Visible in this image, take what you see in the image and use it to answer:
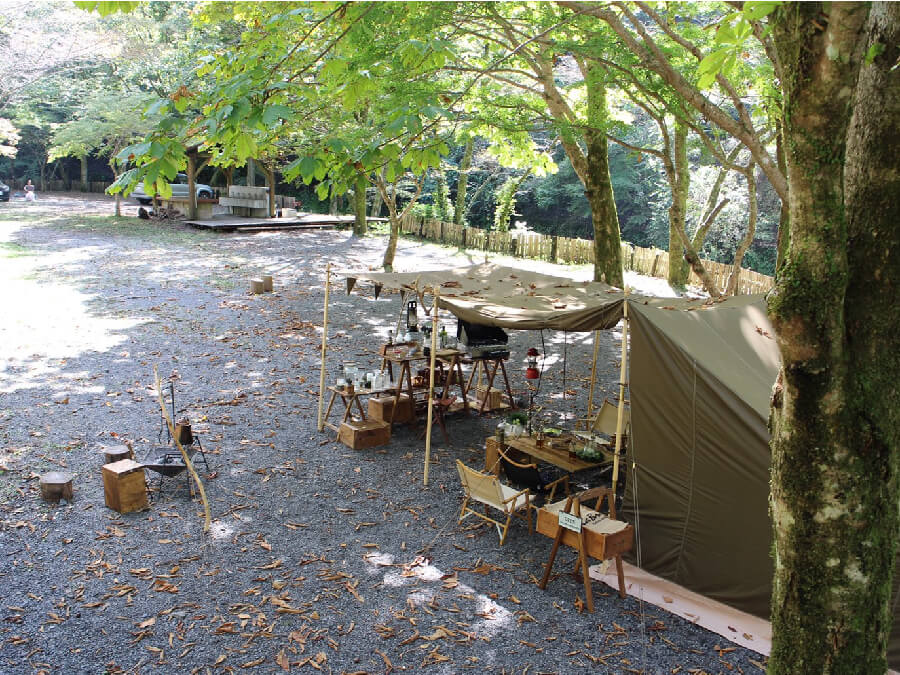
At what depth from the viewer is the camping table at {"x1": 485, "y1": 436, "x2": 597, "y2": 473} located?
671cm

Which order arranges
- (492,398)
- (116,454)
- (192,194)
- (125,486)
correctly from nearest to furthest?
(125,486)
(116,454)
(492,398)
(192,194)

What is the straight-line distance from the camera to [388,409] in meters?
8.88

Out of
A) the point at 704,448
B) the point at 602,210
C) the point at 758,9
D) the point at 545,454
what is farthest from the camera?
the point at 602,210

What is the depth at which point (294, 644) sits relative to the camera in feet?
15.9

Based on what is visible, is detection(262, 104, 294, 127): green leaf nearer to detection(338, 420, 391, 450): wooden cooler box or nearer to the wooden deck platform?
detection(338, 420, 391, 450): wooden cooler box

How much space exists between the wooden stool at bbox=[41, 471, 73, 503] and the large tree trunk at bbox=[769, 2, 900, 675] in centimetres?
622

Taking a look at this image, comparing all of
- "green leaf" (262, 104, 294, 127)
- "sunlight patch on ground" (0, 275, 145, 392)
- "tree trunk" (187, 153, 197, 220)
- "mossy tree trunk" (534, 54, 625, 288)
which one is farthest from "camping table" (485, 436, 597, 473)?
"tree trunk" (187, 153, 197, 220)

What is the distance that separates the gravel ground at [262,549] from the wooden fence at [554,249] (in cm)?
1075

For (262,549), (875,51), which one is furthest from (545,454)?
(875,51)

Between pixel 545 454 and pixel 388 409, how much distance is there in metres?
2.63

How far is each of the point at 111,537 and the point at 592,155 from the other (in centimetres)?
1162

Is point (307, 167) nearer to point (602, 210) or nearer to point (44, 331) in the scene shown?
point (44, 331)

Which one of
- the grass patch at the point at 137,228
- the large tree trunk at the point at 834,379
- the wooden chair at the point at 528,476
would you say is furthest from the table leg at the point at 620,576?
the grass patch at the point at 137,228

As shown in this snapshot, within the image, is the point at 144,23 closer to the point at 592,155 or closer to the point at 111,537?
the point at 592,155
